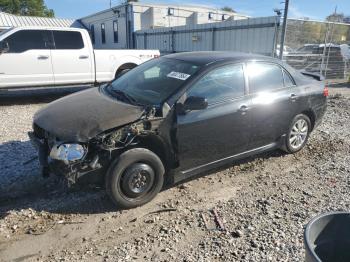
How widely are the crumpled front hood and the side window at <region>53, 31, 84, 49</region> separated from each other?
529cm

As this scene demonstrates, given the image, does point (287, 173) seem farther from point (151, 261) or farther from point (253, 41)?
point (253, 41)

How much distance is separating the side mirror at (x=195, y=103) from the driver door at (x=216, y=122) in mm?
115

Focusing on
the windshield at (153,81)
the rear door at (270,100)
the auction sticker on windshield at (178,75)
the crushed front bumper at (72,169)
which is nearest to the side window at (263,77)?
the rear door at (270,100)

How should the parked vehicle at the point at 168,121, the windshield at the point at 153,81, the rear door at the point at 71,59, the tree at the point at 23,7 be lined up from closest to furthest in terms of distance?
the parked vehicle at the point at 168,121, the windshield at the point at 153,81, the rear door at the point at 71,59, the tree at the point at 23,7

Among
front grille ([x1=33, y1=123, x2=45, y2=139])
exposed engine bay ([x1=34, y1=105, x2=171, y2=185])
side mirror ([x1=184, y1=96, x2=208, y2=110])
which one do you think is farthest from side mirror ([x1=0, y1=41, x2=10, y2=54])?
side mirror ([x1=184, y1=96, x2=208, y2=110])

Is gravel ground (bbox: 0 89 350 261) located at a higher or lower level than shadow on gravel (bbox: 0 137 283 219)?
lower

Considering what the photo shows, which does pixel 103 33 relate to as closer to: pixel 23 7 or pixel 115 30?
pixel 115 30

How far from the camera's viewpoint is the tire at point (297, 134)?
5051mm

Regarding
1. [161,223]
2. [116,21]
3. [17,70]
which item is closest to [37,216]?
[161,223]

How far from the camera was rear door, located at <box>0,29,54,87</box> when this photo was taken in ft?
26.2

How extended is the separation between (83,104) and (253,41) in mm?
10279

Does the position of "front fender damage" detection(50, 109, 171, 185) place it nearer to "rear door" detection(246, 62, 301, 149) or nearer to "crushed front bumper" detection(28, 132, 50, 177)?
"crushed front bumper" detection(28, 132, 50, 177)

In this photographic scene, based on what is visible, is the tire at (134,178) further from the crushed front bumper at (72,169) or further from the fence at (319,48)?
the fence at (319,48)

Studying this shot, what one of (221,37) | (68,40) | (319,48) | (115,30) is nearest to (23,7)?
(115,30)
